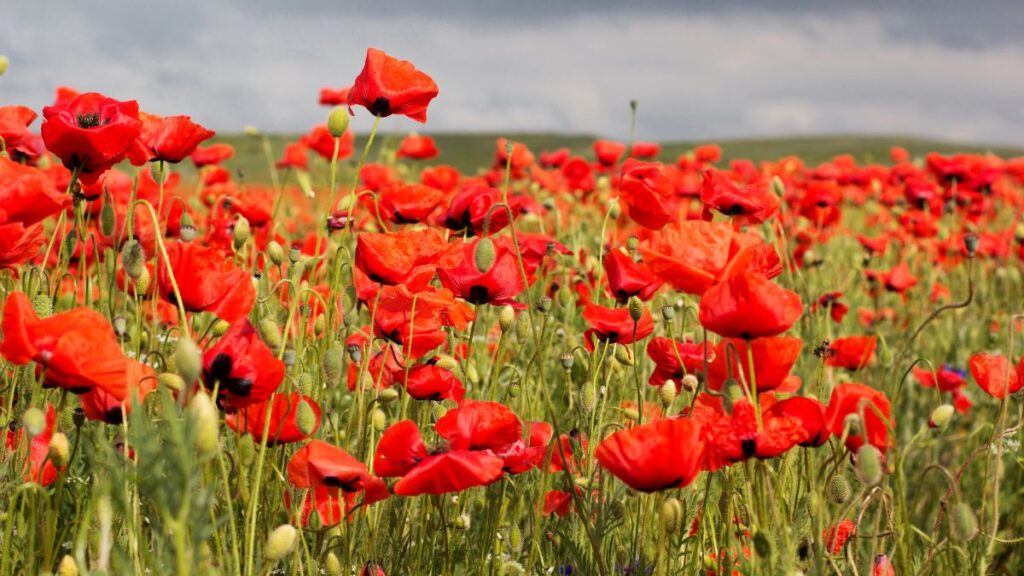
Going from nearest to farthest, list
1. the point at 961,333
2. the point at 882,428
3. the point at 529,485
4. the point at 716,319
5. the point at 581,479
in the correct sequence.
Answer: the point at 716,319, the point at 882,428, the point at 581,479, the point at 529,485, the point at 961,333

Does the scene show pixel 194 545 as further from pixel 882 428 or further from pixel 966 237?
pixel 966 237

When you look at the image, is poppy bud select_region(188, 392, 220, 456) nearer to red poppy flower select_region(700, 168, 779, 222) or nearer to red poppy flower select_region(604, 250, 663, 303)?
red poppy flower select_region(604, 250, 663, 303)

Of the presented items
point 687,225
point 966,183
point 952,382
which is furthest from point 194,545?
point 966,183

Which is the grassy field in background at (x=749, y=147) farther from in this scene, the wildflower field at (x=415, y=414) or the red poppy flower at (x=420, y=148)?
the wildflower field at (x=415, y=414)

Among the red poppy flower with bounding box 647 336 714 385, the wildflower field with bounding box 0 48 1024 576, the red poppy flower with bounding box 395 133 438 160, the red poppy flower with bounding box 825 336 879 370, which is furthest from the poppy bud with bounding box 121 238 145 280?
the red poppy flower with bounding box 395 133 438 160

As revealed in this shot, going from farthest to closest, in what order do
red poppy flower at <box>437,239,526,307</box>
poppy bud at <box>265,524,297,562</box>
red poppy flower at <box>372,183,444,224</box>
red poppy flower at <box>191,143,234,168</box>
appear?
→ red poppy flower at <box>191,143,234,168</box> < red poppy flower at <box>372,183,444,224</box> < red poppy flower at <box>437,239,526,307</box> < poppy bud at <box>265,524,297,562</box>

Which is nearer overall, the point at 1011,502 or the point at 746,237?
the point at 746,237

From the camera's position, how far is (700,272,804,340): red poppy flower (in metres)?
1.29

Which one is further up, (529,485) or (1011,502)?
(529,485)

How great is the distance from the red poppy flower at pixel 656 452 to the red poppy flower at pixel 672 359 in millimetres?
463

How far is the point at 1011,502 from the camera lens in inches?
122

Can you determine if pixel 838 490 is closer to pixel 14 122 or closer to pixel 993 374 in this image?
pixel 993 374

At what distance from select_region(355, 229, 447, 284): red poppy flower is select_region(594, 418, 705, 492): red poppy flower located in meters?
0.64

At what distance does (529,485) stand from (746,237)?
0.93m
